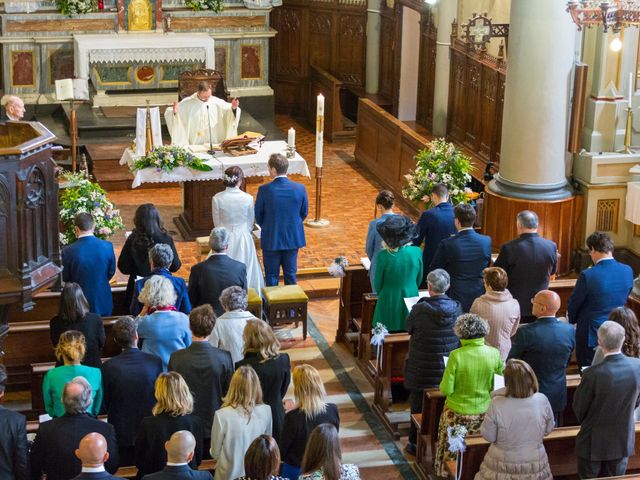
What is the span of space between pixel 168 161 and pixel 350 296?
3.05 metres

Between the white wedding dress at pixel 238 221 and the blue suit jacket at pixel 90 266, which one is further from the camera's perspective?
the white wedding dress at pixel 238 221

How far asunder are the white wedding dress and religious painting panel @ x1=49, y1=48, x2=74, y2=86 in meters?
8.80

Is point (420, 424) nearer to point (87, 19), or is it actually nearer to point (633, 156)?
point (633, 156)

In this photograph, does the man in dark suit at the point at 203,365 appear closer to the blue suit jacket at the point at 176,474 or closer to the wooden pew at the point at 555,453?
the blue suit jacket at the point at 176,474

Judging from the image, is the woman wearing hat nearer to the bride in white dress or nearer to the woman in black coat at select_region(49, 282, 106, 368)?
the bride in white dress

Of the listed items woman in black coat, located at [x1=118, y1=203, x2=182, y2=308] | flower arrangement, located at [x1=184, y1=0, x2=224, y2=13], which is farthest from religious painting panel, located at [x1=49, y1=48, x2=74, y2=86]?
woman in black coat, located at [x1=118, y1=203, x2=182, y2=308]

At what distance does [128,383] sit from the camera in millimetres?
8172

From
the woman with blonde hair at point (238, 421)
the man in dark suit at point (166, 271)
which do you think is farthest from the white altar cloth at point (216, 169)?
the woman with blonde hair at point (238, 421)

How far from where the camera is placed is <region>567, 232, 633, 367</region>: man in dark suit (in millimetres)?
9852

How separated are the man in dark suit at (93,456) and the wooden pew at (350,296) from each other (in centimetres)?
539

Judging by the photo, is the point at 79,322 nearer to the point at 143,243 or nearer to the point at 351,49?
the point at 143,243

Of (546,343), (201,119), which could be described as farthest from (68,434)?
(201,119)

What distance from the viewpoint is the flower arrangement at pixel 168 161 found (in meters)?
13.8

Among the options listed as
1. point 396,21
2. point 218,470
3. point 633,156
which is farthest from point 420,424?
point 396,21
